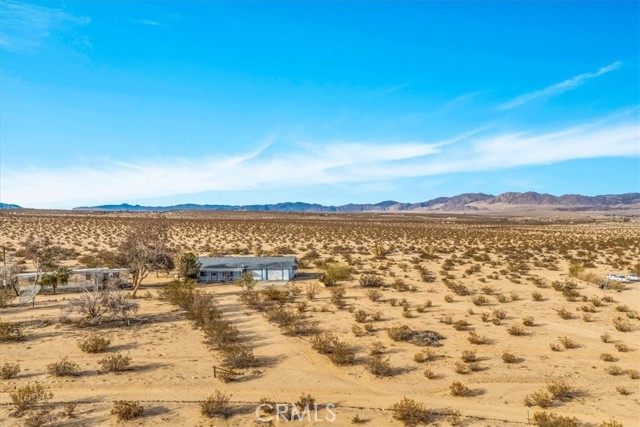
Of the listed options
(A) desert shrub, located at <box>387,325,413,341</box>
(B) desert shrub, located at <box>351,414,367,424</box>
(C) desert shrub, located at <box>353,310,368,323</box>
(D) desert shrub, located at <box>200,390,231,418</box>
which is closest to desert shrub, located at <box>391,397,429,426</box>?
(B) desert shrub, located at <box>351,414,367,424</box>

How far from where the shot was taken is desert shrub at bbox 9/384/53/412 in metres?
12.0

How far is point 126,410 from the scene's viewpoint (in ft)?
38.6

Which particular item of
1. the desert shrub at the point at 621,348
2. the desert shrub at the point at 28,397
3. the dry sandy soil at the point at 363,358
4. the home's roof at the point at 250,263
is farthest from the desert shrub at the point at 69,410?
the home's roof at the point at 250,263

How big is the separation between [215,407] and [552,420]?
898 cm

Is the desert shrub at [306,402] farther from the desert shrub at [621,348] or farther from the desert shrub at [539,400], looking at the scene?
the desert shrub at [621,348]

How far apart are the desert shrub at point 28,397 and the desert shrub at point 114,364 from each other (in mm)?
1959

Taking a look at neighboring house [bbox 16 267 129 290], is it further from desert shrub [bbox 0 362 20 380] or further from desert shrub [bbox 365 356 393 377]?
desert shrub [bbox 365 356 393 377]

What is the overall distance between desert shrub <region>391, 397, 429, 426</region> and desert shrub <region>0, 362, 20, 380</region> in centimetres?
1218

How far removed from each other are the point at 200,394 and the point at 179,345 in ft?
15.2

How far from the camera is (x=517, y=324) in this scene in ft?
68.0

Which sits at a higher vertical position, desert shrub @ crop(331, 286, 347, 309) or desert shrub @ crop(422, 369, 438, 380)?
desert shrub @ crop(331, 286, 347, 309)

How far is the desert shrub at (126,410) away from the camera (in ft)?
38.6

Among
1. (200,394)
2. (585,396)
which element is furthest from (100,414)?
(585,396)

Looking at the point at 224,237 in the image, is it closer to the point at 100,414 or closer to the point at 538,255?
the point at 538,255
